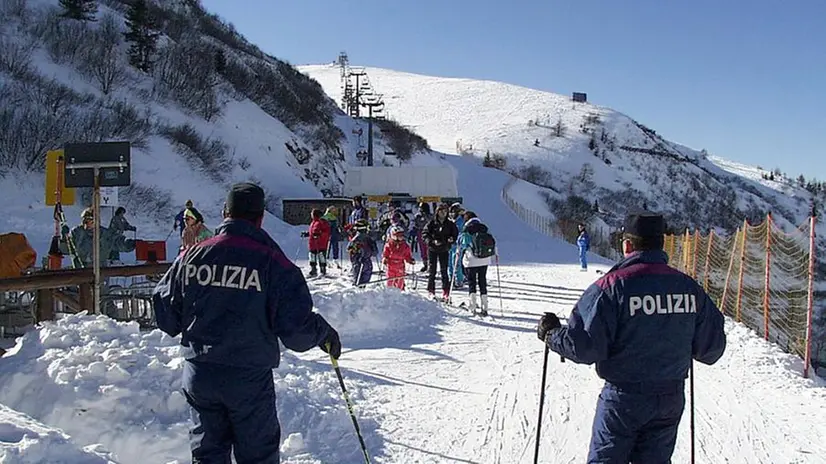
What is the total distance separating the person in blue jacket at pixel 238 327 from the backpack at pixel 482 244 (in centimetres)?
792

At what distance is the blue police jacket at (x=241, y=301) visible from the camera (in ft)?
11.5

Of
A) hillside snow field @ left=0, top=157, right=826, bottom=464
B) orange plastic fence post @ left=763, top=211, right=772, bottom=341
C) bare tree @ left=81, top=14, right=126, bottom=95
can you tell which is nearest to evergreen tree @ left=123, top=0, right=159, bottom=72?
bare tree @ left=81, top=14, right=126, bottom=95

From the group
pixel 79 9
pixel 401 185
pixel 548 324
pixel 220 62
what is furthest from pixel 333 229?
pixel 220 62

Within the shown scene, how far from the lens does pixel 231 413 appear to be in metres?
3.56

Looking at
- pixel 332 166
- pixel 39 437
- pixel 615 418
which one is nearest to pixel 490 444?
pixel 615 418

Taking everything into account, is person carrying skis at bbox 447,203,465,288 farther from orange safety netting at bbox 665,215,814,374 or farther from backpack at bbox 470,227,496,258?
orange safety netting at bbox 665,215,814,374

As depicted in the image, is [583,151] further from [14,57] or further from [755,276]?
[755,276]

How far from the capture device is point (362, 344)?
980 cm

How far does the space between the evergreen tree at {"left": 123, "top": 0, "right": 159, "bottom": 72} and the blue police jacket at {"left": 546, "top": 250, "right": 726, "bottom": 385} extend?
38454 mm

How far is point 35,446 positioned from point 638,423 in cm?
335

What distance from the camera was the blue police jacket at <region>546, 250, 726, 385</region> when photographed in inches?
138

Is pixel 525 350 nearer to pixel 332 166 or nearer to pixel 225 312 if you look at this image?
pixel 225 312

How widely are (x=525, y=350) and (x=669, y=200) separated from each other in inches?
3952

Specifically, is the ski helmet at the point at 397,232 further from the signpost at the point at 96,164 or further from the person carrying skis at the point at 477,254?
the signpost at the point at 96,164
